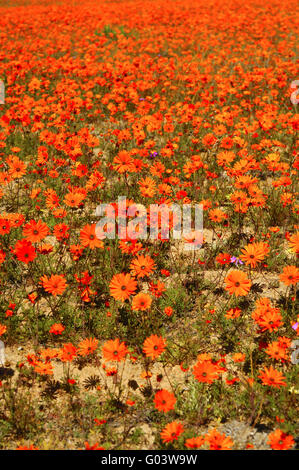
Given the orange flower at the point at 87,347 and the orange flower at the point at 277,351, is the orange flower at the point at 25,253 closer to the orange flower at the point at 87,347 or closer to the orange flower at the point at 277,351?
the orange flower at the point at 87,347

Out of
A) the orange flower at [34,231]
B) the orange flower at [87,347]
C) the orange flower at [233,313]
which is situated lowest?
the orange flower at [87,347]

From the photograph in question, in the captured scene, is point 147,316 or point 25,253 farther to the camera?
point 147,316

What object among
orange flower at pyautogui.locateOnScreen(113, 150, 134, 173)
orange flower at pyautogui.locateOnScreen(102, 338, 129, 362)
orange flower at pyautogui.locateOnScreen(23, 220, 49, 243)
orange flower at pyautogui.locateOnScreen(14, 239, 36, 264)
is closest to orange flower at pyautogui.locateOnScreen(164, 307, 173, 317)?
orange flower at pyautogui.locateOnScreen(102, 338, 129, 362)

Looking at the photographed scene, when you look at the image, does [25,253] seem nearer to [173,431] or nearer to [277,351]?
[173,431]

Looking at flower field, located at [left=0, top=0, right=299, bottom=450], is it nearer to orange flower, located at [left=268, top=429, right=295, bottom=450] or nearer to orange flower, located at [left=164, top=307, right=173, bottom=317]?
orange flower, located at [left=268, top=429, right=295, bottom=450]

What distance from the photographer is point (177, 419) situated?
10.4 feet

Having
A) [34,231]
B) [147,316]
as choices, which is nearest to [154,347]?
[147,316]

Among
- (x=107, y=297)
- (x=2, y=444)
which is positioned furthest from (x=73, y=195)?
(x=2, y=444)

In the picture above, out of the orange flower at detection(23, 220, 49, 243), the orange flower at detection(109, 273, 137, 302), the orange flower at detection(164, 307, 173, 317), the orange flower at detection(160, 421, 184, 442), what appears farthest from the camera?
the orange flower at detection(23, 220, 49, 243)

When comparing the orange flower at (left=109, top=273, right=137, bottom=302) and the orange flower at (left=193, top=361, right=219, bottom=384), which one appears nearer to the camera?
the orange flower at (left=193, top=361, right=219, bottom=384)

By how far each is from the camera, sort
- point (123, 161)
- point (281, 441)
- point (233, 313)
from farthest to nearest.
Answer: point (123, 161), point (233, 313), point (281, 441)

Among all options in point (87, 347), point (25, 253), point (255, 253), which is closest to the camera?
point (87, 347)

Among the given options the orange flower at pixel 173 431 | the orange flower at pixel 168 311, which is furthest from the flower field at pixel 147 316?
the orange flower at pixel 168 311

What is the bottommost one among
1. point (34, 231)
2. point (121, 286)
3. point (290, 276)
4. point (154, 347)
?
point (154, 347)
